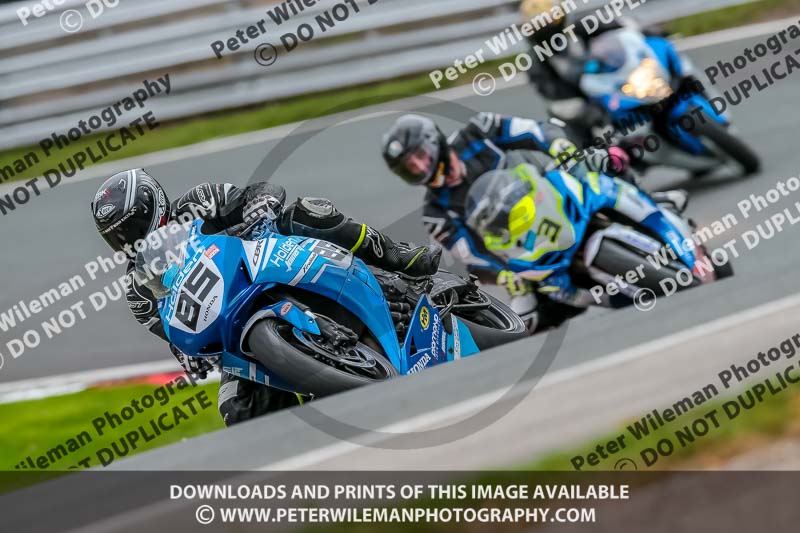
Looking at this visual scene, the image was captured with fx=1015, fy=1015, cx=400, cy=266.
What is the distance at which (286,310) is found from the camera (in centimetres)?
336

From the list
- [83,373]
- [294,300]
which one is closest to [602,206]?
[294,300]

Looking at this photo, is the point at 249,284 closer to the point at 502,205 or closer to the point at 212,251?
the point at 212,251

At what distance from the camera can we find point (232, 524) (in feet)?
8.33

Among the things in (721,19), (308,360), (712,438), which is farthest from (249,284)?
(721,19)

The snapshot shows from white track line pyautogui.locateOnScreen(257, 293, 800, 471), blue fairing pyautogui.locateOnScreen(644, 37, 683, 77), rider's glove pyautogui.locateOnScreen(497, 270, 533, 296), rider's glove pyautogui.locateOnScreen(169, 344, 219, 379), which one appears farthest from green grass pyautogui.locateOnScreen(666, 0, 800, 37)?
rider's glove pyautogui.locateOnScreen(169, 344, 219, 379)

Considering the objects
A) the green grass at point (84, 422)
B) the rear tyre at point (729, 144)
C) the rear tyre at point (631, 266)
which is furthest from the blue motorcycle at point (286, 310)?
the rear tyre at point (729, 144)

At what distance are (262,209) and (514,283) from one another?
1.84 metres

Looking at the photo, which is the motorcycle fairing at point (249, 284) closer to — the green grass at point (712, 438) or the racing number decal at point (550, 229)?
the green grass at point (712, 438)

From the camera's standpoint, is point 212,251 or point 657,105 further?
point 657,105

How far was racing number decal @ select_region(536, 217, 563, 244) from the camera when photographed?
500cm

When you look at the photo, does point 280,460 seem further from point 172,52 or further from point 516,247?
point 172,52

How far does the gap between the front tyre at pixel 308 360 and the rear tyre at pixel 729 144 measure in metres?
4.98

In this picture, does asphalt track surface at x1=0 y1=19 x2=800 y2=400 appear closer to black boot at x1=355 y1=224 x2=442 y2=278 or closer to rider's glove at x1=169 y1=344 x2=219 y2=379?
black boot at x1=355 y1=224 x2=442 y2=278

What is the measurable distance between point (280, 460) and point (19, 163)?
8.20 m
